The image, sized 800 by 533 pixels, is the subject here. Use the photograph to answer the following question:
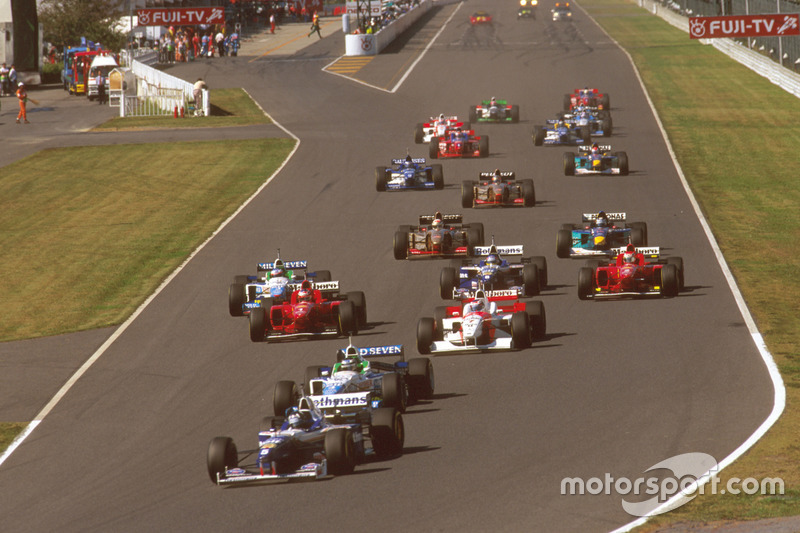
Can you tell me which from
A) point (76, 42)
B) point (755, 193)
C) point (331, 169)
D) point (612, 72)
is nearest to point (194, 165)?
point (331, 169)

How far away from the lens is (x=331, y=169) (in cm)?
5275

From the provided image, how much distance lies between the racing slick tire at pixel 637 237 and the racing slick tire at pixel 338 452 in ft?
57.1

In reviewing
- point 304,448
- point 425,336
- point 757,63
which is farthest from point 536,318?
point 757,63

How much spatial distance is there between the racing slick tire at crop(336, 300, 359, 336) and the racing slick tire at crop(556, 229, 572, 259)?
921cm

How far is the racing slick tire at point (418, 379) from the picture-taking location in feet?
73.1

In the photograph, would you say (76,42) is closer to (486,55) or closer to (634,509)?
(486,55)

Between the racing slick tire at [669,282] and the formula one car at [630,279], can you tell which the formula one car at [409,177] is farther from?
the racing slick tire at [669,282]

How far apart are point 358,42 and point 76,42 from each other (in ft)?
79.9

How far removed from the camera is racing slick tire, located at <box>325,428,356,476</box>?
59.9ft

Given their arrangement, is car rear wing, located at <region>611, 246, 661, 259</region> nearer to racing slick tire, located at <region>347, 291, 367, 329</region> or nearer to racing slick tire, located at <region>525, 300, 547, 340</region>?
racing slick tire, located at <region>525, 300, 547, 340</region>

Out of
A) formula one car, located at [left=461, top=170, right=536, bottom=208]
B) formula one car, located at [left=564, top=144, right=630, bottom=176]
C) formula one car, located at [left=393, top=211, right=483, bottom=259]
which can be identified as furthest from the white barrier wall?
formula one car, located at [left=393, top=211, right=483, bottom=259]

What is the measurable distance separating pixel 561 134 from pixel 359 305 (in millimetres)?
29831

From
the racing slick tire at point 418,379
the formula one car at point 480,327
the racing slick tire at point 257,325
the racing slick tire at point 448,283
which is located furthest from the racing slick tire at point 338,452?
the racing slick tire at point 448,283

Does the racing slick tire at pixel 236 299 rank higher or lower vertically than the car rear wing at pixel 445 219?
lower
